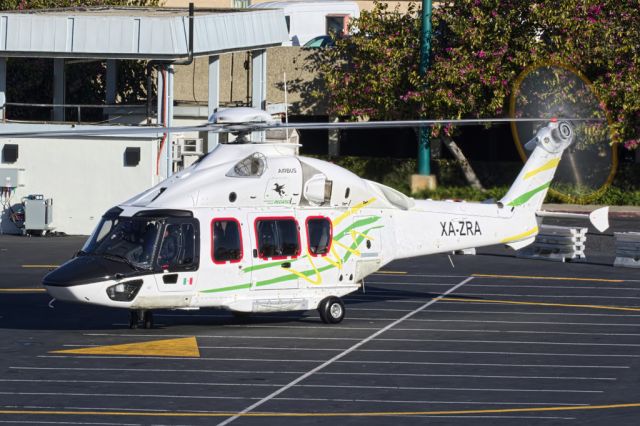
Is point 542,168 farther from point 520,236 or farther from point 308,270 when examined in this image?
point 308,270

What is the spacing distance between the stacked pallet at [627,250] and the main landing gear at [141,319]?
1380 cm

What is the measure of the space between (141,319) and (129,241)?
1998 mm

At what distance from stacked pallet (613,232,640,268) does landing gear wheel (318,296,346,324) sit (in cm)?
1076

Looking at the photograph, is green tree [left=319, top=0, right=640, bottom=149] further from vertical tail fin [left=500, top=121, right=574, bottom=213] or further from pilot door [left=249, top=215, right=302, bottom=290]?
pilot door [left=249, top=215, right=302, bottom=290]

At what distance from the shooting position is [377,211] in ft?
82.4

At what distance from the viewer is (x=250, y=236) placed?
77.2ft

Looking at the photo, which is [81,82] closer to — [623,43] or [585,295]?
[623,43]

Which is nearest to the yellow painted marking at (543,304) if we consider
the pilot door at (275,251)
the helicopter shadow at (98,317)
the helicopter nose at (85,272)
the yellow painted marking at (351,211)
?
the helicopter shadow at (98,317)

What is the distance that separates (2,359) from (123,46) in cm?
1897

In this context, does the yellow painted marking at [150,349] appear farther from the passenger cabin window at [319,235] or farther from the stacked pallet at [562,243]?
the stacked pallet at [562,243]

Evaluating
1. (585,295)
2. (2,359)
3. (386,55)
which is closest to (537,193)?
(585,295)

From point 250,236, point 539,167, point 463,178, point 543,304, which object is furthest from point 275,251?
point 463,178

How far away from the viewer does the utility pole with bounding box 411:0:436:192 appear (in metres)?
45.5

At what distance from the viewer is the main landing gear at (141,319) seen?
24.0 meters
